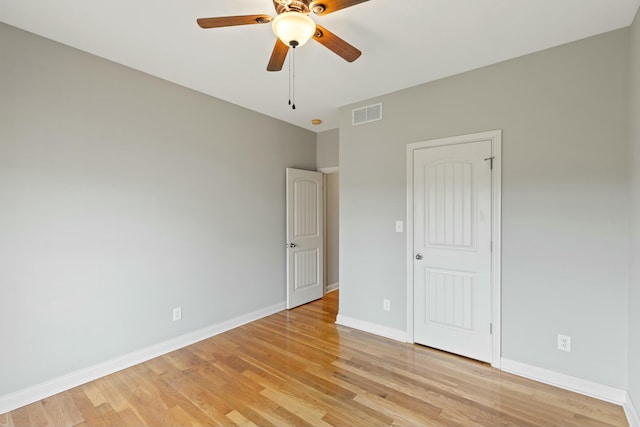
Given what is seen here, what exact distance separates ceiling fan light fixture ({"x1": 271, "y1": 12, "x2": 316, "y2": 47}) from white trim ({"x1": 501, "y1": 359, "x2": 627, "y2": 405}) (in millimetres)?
2965

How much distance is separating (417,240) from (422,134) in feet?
3.57

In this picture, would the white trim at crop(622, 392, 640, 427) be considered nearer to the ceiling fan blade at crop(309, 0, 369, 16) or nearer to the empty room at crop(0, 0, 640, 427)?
the empty room at crop(0, 0, 640, 427)

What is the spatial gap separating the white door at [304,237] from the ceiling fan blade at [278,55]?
2.17 metres

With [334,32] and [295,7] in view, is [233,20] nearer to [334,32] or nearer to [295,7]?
[295,7]

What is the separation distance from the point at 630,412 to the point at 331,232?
3.91 m

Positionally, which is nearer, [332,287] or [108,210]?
[108,210]

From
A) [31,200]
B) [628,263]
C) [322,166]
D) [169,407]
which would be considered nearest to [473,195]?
[628,263]

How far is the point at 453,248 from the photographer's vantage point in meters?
2.88

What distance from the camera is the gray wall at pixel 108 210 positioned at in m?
2.18

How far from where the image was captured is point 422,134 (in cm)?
307

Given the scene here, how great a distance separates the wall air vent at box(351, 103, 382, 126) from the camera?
11.1 feet

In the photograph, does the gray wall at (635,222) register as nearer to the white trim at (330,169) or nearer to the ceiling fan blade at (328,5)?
the ceiling fan blade at (328,5)

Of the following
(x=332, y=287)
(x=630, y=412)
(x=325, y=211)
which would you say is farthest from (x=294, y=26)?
(x=332, y=287)

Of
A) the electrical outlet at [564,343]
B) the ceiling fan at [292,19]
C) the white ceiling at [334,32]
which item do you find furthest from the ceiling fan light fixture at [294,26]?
the electrical outlet at [564,343]
